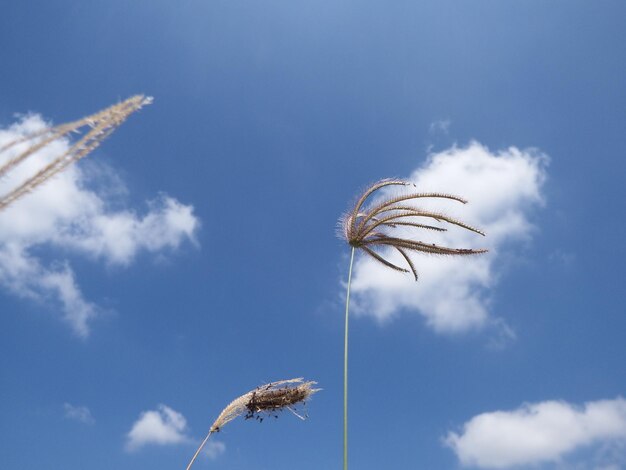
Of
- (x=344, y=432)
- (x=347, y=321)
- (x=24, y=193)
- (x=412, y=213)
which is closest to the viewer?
(x=24, y=193)

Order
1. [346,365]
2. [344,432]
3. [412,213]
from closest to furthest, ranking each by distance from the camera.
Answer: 1. [344,432]
2. [346,365]
3. [412,213]

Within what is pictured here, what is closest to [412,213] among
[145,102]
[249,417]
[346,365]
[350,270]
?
[350,270]

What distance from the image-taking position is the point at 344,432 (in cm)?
489

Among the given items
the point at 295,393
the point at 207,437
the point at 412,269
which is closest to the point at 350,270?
the point at 412,269

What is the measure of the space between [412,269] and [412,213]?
1.13 meters

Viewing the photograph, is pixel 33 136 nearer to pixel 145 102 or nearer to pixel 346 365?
pixel 145 102

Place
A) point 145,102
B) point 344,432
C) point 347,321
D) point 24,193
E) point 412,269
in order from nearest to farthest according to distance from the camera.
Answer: point 24,193
point 145,102
point 344,432
point 347,321
point 412,269

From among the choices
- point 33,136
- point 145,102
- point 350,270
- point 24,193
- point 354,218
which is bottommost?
point 24,193

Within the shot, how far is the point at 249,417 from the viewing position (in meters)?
6.43

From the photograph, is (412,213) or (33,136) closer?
(33,136)

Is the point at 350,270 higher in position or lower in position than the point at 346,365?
higher

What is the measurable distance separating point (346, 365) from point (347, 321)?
1.68 ft

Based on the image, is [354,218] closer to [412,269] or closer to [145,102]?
[412,269]

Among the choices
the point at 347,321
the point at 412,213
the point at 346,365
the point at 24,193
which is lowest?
the point at 24,193
